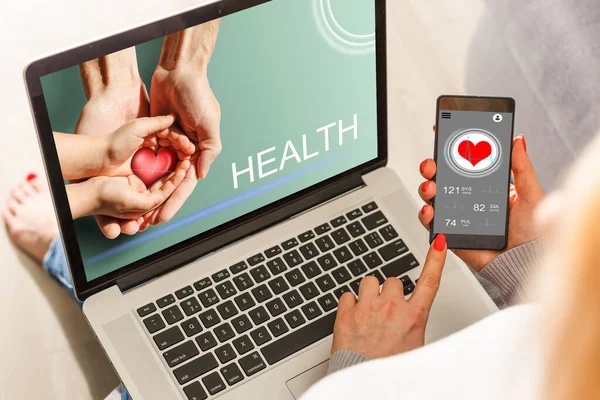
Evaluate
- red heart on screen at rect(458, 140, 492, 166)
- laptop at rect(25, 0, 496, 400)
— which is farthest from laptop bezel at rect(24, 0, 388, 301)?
red heart on screen at rect(458, 140, 492, 166)

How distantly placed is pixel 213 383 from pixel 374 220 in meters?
0.27

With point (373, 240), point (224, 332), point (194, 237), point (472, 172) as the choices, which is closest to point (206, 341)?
point (224, 332)

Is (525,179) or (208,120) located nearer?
(208,120)

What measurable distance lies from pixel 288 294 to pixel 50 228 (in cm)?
29

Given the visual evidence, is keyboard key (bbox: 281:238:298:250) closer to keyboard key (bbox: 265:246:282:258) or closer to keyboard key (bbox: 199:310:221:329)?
keyboard key (bbox: 265:246:282:258)

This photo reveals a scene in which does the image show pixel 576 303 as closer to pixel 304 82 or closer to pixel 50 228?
pixel 304 82

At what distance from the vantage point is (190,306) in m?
0.81

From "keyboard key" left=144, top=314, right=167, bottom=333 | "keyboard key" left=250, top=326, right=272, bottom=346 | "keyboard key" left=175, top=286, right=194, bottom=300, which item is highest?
"keyboard key" left=175, top=286, right=194, bottom=300

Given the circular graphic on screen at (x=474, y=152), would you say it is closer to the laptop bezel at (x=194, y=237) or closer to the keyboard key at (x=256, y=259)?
the laptop bezel at (x=194, y=237)

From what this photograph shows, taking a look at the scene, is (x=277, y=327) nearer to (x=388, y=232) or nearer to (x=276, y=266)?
(x=276, y=266)

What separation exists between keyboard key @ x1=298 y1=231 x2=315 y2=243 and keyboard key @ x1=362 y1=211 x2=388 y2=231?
0.07m

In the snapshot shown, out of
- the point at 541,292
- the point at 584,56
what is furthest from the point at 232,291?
the point at 584,56

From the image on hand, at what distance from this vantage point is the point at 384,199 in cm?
91

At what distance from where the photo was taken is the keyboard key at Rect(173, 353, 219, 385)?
0.77 m
